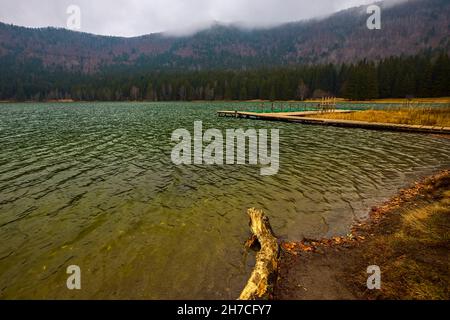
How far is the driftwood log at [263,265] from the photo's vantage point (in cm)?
598

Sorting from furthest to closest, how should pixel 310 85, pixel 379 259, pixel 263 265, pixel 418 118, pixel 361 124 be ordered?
pixel 310 85
pixel 361 124
pixel 418 118
pixel 379 259
pixel 263 265

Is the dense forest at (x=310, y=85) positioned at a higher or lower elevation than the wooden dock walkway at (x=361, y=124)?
higher

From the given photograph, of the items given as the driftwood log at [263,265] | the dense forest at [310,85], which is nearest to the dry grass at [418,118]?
the driftwood log at [263,265]

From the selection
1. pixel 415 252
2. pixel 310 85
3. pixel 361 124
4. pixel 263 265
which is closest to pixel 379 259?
pixel 415 252

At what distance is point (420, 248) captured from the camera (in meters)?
7.60

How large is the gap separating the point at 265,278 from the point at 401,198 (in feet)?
31.7

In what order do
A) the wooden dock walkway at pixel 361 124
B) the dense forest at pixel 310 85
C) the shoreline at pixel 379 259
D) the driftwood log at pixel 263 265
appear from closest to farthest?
1. the driftwood log at pixel 263 265
2. the shoreline at pixel 379 259
3. the wooden dock walkway at pixel 361 124
4. the dense forest at pixel 310 85

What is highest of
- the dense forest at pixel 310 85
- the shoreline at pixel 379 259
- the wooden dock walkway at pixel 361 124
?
the dense forest at pixel 310 85

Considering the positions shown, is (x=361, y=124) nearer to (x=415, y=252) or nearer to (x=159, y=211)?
(x=415, y=252)

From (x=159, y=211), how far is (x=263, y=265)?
238 inches

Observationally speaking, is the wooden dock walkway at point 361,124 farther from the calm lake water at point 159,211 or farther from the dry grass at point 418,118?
the calm lake water at point 159,211

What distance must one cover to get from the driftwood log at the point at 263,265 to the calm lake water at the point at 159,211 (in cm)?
72

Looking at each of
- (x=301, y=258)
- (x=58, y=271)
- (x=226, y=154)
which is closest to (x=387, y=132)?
(x=226, y=154)

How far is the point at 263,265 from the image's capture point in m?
6.76
